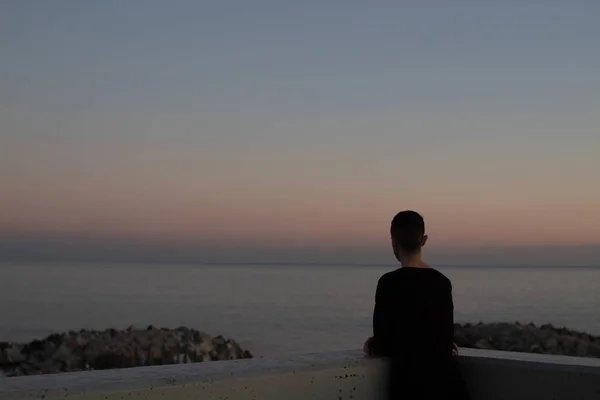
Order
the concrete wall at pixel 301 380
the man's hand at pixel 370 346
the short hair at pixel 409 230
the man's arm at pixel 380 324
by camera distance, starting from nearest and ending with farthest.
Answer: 1. the concrete wall at pixel 301 380
2. the short hair at pixel 409 230
3. the man's arm at pixel 380 324
4. the man's hand at pixel 370 346

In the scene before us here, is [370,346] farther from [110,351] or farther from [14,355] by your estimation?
[14,355]

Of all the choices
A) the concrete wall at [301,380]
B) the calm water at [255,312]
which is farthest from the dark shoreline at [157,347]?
the calm water at [255,312]

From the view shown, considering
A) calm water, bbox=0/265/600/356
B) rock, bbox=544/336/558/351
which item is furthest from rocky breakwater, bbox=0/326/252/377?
calm water, bbox=0/265/600/356

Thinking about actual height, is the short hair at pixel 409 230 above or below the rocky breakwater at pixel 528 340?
above

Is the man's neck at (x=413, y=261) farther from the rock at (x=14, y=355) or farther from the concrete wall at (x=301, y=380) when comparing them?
the rock at (x=14, y=355)

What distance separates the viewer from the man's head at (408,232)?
336 centimetres

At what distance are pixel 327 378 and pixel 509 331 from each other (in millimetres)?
6946

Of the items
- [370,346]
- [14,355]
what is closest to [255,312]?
[14,355]

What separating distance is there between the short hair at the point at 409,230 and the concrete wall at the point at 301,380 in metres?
0.58

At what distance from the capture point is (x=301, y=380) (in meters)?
3.37

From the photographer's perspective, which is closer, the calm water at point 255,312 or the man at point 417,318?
the man at point 417,318

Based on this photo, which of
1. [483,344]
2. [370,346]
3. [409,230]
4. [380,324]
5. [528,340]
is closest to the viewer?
[409,230]

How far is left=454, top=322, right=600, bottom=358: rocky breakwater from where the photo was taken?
30.3ft

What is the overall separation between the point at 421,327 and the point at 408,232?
0.42 m
